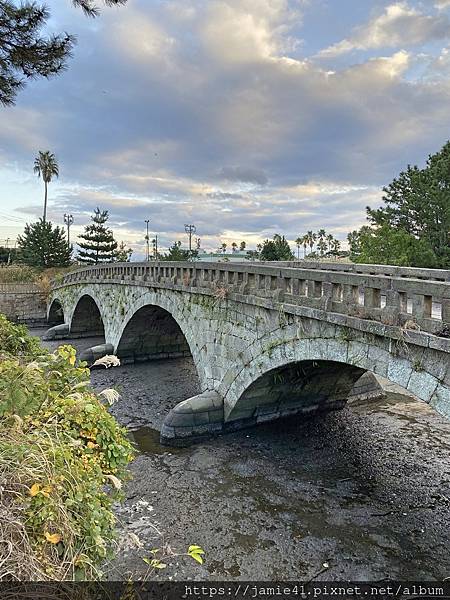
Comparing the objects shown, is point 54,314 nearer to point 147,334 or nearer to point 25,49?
point 147,334

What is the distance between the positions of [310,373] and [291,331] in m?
3.00

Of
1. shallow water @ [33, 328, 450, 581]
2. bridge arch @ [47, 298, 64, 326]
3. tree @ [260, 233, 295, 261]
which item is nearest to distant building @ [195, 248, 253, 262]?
tree @ [260, 233, 295, 261]

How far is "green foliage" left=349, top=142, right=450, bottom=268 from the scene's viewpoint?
26586 mm

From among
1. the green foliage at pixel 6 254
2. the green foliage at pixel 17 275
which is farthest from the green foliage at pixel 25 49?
the green foliage at pixel 6 254

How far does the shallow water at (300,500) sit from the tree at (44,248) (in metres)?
39.6

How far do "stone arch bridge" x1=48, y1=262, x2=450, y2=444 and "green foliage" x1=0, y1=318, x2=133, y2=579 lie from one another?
4.61 metres

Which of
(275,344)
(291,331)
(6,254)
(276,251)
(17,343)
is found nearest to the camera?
(17,343)

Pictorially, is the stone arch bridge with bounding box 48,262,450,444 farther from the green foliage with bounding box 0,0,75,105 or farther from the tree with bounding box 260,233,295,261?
the tree with bounding box 260,233,295,261

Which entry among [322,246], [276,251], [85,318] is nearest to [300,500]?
[85,318]

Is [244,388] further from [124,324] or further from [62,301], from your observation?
[62,301]

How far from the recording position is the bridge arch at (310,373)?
6797 millimetres

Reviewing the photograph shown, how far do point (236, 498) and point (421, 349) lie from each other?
17.0 feet

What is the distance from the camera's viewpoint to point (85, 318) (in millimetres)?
32500

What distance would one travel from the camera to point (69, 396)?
465 centimetres
